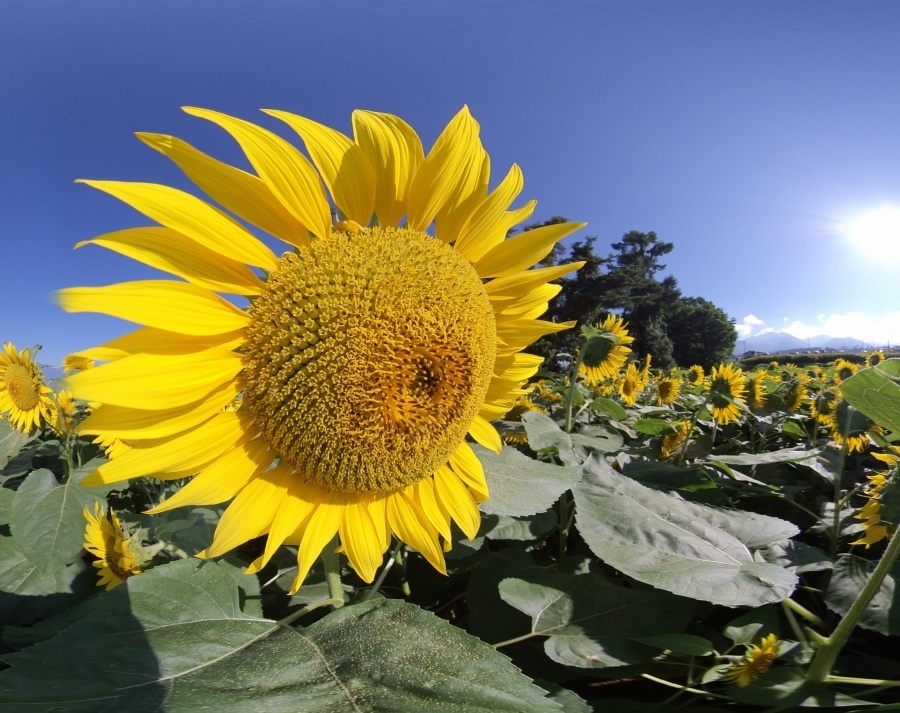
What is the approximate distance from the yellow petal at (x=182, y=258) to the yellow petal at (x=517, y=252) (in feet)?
1.78

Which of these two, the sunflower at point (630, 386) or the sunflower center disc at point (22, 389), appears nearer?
the sunflower center disc at point (22, 389)

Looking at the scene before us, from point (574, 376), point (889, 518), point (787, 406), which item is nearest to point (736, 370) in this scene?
point (787, 406)

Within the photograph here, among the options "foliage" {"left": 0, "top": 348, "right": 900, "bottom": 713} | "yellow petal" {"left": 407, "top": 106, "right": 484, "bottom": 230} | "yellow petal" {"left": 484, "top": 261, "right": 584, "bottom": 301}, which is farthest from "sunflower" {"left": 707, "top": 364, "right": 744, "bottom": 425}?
"yellow petal" {"left": 407, "top": 106, "right": 484, "bottom": 230}

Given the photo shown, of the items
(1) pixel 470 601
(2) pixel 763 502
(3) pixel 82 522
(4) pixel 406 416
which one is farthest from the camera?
(2) pixel 763 502

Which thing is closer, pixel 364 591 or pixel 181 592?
pixel 181 592

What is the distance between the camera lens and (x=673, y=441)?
3.26 metres

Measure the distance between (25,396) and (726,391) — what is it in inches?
186

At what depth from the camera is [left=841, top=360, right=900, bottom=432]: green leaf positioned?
0.88m

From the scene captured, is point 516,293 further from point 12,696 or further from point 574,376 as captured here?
point 574,376

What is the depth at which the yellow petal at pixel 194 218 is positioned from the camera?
0.83 m

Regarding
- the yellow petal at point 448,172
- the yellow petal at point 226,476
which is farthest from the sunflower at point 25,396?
the yellow petal at point 448,172

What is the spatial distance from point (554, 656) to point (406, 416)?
0.58 meters

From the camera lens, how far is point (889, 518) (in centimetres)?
157

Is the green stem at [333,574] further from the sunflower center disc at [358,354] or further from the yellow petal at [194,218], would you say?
the yellow petal at [194,218]
